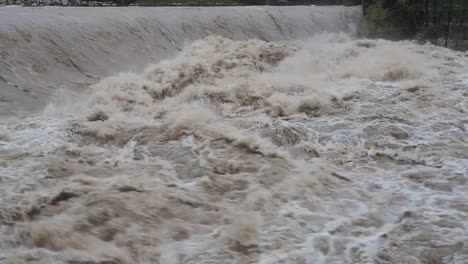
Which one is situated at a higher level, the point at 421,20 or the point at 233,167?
the point at 421,20

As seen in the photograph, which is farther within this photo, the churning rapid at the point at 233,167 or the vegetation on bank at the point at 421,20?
the vegetation on bank at the point at 421,20

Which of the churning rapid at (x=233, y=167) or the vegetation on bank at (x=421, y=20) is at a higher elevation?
the vegetation on bank at (x=421, y=20)

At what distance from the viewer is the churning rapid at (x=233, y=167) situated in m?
4.01

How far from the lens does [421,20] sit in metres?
20.1

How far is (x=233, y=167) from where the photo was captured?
5527 mm

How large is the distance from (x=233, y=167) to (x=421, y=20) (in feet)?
56.1

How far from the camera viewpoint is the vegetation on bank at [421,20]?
18328 millimetres

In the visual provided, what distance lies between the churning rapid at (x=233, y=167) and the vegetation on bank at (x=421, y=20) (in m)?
8.93

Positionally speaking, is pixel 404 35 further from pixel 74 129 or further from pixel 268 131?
pixel 74 129

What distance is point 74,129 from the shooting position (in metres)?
6.65

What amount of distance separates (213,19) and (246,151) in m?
10.0

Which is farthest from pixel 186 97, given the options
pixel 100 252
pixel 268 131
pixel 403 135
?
pixel 100 252

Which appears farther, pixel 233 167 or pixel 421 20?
pixel 421 20

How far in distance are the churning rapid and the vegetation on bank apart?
29.3 feet
